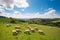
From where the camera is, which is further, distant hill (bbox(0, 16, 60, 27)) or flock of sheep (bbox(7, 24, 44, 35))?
distant hill (bbox(0, 16, 60, 27))

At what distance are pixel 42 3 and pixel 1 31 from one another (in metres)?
0.88

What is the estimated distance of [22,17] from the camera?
2141mm

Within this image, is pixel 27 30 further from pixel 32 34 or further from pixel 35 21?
pixel 35 21

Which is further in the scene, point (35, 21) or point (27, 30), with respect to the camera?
point (35, 21)

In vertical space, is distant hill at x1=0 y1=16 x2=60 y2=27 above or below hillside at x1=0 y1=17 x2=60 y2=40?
above

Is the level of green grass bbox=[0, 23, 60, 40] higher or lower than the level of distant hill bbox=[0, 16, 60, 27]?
lower

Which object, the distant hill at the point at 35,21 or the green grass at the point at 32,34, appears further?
the distant hill at the point at 35,21

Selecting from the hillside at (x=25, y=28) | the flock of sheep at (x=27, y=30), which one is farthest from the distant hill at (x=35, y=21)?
the flock of sheep at (x=27, y=30)

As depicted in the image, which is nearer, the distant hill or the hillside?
the hillside

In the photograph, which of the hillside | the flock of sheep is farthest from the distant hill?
the flock of sheep

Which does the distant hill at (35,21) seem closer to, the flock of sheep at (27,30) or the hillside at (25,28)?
the hillside at (25,28)

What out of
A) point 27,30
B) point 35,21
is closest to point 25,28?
point 27,30

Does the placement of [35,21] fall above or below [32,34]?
above

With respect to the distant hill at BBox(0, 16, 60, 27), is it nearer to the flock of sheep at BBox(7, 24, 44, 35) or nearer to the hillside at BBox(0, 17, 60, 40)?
the hillside at BBox(0, 17, 60, 40)
